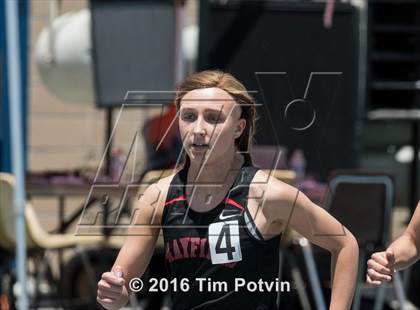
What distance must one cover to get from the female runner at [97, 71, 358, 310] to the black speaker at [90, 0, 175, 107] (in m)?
2.87

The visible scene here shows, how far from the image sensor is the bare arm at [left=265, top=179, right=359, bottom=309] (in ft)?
9.32

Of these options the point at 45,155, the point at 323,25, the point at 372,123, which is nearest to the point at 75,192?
the point at 323,25

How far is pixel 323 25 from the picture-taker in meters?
6.22

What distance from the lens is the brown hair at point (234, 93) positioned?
2945 millimetres

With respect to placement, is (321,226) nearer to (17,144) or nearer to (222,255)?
(222,255)

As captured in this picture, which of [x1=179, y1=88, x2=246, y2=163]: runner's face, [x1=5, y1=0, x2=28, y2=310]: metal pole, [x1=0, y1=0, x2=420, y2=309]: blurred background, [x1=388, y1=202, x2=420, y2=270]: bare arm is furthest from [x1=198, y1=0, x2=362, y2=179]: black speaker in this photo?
[x1=179, y1=88, x2=246, y2=163]: runner's face

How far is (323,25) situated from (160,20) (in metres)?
0.94

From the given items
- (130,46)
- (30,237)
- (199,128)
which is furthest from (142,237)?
(130,46)

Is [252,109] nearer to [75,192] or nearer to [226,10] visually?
[75,192]

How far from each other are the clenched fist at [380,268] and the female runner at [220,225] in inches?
1.9

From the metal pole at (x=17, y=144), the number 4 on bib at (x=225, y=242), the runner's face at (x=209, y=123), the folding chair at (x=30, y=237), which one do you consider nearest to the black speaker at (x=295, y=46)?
the folding chair at (x=30, y=237)

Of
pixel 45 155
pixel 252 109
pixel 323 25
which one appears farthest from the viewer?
pixel 45 155

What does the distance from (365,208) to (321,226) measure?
2.46m

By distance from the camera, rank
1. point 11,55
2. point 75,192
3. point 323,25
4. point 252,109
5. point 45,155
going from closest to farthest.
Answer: point 252,109 → point 11,55 → point 75,192 → point 323,25 → point 45,155
